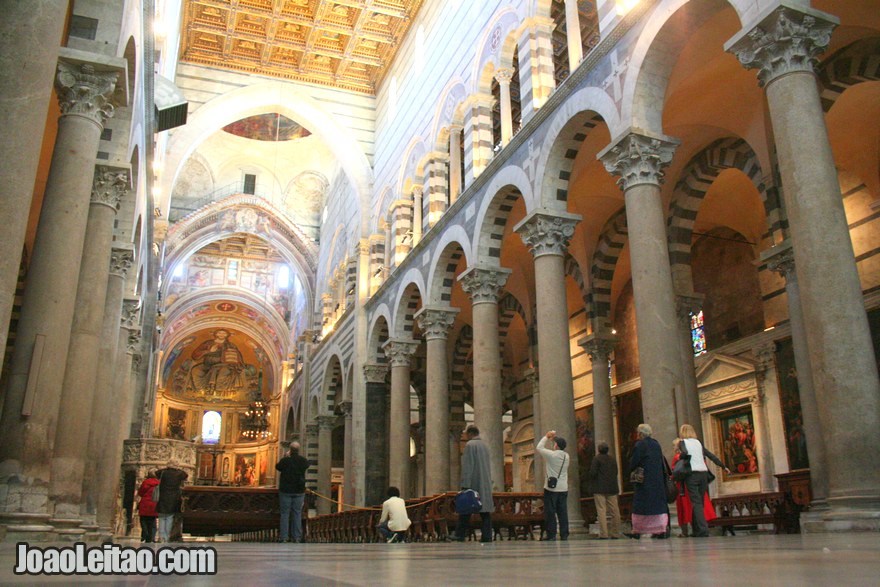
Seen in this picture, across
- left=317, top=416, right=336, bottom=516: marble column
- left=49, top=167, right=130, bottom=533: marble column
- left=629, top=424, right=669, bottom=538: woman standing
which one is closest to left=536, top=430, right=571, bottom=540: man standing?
left=629, top=424, right=669, bottom=538: woman standing

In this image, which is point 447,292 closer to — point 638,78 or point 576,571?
point 638,78

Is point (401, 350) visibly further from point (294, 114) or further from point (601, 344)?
point (294, 114)

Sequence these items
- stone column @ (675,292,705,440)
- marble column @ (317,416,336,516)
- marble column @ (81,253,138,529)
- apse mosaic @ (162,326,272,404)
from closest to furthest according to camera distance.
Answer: marble column @ (81,253,138,529), stone column @ (675,292,705,440), marble column @ (317,416,336,516), apse mosaic @ (162,326,272,404)

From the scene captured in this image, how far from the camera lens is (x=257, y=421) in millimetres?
40719

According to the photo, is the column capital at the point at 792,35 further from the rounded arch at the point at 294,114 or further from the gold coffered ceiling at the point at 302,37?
the rounded arch at the point at 294,114

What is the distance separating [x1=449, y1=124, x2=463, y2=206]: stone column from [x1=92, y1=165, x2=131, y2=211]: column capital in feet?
24.6

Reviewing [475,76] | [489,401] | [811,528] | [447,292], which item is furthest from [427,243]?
[811,528]

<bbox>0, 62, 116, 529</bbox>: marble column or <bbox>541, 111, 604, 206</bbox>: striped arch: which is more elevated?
<bbox>541, 111, 604, 206</bbox>: striped arch

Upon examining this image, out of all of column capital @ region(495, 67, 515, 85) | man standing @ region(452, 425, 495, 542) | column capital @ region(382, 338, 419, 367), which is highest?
column capital @ region(495, 67, 515, 85)

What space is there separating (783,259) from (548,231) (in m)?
3.34

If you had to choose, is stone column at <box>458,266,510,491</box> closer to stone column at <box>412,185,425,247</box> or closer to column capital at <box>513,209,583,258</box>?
column capital at <box>513,209,583,258</box>

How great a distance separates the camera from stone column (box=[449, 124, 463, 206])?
1521 centimetres

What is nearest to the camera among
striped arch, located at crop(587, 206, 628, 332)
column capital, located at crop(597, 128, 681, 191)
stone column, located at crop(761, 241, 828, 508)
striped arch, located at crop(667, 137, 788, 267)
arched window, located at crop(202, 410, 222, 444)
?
column capital, located at crop(597, 128, 681, 191)

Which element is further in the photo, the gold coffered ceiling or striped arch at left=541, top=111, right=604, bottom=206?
the gold coffered ceiling
